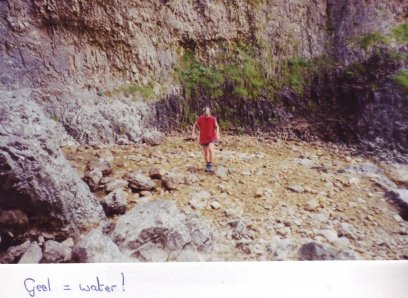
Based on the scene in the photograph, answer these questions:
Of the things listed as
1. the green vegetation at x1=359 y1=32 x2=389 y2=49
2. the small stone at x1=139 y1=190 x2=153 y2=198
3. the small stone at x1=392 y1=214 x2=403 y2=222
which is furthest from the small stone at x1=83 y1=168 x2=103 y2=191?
the green vegetation at x1=359 y1=32 x2=389 y2=49

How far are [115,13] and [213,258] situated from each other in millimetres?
3775

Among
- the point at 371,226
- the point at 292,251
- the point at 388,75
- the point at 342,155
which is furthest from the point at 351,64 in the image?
the point at 292,251

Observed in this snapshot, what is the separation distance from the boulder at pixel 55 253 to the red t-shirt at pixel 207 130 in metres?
1.58

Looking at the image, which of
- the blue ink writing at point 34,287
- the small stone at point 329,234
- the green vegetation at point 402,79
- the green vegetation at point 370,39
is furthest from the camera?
the green vegetation at point 370,39

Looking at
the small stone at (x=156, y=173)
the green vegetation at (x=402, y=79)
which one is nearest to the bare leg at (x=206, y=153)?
the small stone at (x=156, y=173)

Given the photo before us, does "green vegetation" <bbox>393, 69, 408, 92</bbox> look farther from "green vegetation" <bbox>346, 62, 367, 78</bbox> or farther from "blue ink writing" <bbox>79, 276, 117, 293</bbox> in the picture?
"blue ink writing" <bbox>79, 276, 117, 293</bbox>

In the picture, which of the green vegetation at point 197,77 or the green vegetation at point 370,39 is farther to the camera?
the green vegetation at point 197,77

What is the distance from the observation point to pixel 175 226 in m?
2.29

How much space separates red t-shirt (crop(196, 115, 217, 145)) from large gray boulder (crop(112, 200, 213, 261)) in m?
0.98

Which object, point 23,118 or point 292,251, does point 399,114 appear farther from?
point 23,118

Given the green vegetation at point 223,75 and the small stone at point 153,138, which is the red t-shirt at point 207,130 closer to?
the small stone at point 153,138

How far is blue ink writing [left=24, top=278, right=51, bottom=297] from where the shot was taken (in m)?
2.14

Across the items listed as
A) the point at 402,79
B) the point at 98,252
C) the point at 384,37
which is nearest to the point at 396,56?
the point at 402,79

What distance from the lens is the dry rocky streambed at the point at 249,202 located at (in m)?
2.29
